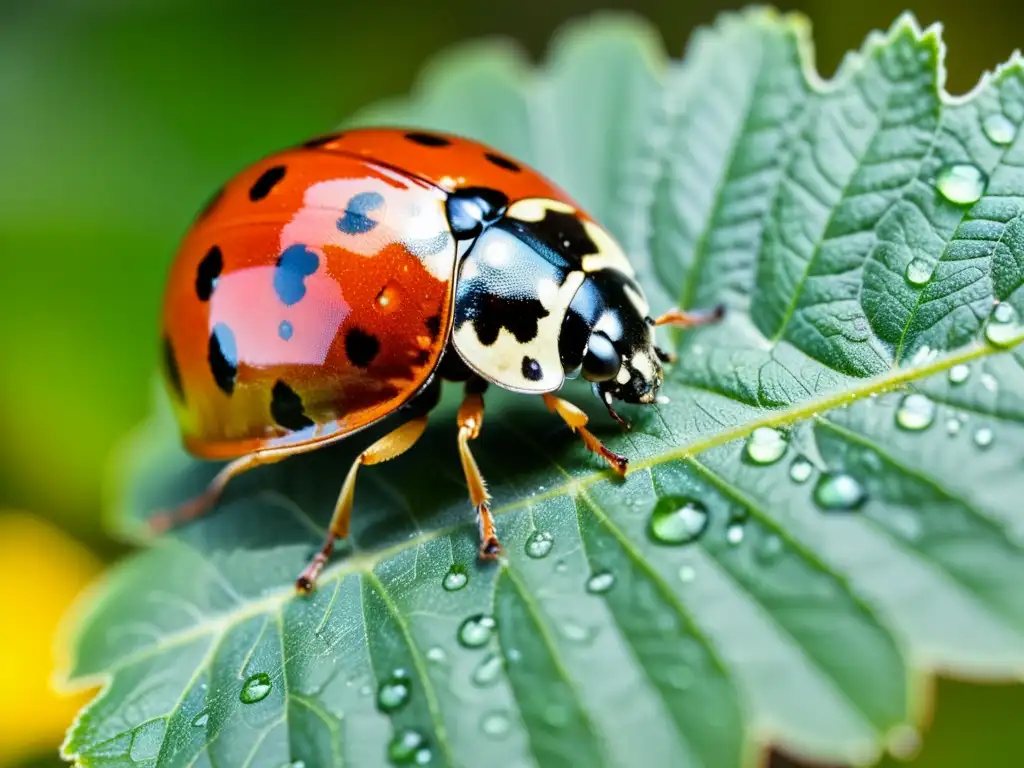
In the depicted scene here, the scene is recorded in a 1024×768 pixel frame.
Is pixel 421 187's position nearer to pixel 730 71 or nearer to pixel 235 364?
pixel 235 364

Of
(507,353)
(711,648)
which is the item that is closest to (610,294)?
(507,353)

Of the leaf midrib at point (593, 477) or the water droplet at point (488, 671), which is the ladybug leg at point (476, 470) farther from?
the water droplet at point (488, 671)

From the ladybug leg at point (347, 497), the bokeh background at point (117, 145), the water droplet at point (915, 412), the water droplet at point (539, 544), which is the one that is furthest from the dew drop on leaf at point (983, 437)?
the bokeh background at point (117, 145)

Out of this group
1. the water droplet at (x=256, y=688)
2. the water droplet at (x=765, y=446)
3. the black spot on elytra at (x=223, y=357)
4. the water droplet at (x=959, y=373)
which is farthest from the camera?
the black spot on elytra at (x=223, y=357)

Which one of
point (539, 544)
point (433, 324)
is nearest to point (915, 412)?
point (539, 544)

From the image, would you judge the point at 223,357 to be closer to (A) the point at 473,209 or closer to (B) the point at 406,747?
(A) the point at 473,209

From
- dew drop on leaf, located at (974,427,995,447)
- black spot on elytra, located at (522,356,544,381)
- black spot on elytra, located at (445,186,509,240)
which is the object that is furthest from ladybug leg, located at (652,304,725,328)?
dew drop on leaf, located at (974,427,995,447)

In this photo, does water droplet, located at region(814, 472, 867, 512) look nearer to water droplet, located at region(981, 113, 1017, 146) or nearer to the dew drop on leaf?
the dew drop on leaf
